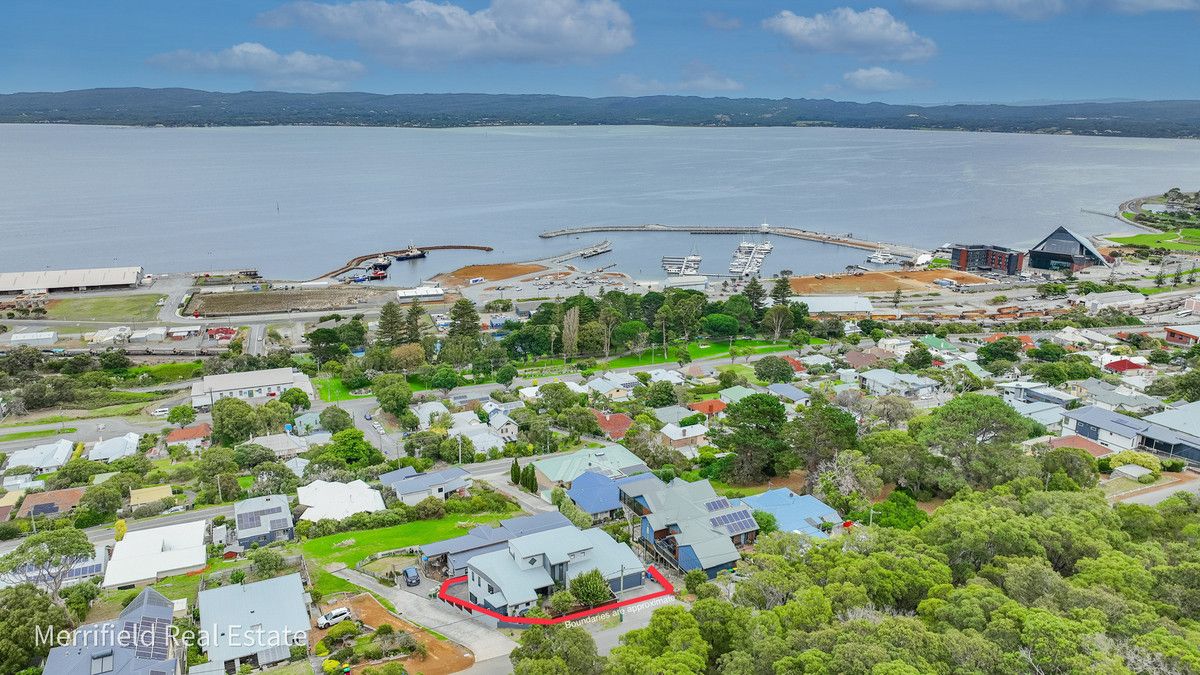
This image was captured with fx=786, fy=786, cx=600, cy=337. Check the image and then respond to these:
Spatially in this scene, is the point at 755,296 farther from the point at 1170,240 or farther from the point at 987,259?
the point at 1170,240

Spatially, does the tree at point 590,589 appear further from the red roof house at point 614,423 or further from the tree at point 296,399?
the tree at point 296,399

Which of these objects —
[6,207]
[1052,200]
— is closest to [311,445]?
[6,207]

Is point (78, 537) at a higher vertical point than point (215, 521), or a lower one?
higher

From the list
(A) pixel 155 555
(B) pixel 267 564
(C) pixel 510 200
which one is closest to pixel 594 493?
Result: (B) pixel 267 564

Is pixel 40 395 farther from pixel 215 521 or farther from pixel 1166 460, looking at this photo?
pixel 1166 460

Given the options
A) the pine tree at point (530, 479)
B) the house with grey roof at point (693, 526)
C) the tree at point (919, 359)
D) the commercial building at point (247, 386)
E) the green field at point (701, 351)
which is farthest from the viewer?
the green field at point (701, 351)

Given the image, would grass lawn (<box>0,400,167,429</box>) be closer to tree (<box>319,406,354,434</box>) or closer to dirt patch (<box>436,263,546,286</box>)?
tree (<box>319,406,354,434</box>)

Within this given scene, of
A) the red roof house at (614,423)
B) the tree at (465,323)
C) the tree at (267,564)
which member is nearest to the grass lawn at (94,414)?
the tree at (465,323)
